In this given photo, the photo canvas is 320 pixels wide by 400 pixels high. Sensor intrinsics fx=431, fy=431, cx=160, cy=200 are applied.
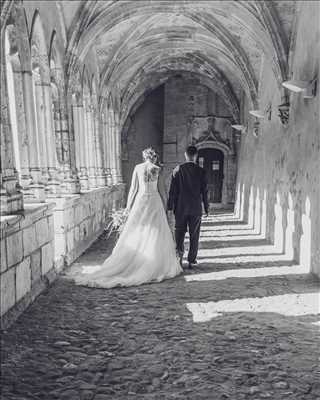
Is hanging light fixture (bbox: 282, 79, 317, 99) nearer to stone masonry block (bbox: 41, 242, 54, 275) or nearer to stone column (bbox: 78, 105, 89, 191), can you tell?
stone masonry block (bbox: 41, 242, 54, 275)

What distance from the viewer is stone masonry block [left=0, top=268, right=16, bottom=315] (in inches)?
136

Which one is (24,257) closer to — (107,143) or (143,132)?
(107,143)

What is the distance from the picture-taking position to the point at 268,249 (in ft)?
23.9

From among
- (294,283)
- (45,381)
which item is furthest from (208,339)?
(294,283)

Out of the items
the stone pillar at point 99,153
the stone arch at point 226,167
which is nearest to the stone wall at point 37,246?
the stone pillar at point 99,153

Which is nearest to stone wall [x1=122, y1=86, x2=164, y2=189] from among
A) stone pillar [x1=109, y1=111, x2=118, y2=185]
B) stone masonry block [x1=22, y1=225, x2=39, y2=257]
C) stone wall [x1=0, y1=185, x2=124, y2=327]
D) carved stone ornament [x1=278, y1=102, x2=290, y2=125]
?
stone pillar [x1=109, y1=111, x2=118, y2=185]

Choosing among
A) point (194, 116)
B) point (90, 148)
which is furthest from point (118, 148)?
point (90, 148)

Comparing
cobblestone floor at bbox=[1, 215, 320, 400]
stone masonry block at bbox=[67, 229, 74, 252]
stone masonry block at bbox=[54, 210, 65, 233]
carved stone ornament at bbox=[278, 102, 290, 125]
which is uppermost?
carved stone ornament at bbox=[278, 102, 290, 125]

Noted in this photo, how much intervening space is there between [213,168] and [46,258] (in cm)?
1213

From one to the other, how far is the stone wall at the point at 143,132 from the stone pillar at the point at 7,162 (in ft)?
42.3

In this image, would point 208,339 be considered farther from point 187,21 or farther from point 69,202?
point 187,21

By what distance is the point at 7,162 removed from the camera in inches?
162

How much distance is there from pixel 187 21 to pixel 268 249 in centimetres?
609

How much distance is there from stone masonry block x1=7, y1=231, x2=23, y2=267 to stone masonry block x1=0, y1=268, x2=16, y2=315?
0.31ft
